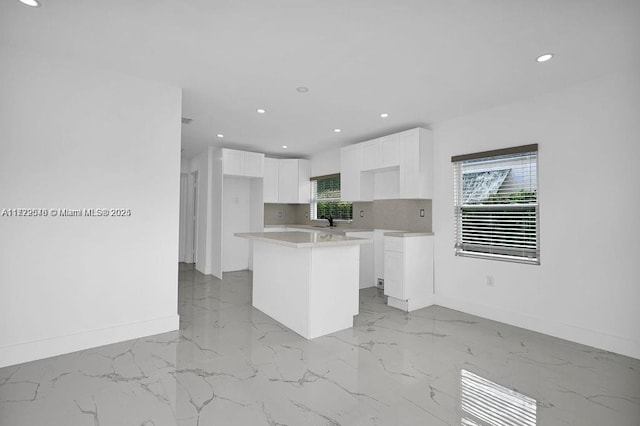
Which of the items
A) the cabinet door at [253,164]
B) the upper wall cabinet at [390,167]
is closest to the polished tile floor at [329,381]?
the upper wall cabinet at [390,167]

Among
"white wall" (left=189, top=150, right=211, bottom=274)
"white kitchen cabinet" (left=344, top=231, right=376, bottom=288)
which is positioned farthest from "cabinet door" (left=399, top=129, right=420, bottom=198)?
"white wall" (left=189, top=150, right=211, bottom=274)

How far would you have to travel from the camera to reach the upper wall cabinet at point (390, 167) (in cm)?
437

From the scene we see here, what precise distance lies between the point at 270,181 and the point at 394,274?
11.4ft

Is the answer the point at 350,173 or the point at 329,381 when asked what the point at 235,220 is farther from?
the point at 329,381

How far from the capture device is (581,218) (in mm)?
3123

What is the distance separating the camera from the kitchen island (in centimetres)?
317

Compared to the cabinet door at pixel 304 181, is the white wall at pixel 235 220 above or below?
below

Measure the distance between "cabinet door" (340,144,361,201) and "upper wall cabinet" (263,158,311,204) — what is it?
5.03 feet

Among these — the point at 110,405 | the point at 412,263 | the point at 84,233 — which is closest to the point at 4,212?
the point at 84,233

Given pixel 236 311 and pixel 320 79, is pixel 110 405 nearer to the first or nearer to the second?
pixel 236 311

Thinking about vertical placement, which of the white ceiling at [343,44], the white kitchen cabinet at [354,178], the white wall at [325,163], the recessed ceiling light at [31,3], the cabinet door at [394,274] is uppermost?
the recessed ceiling light at [31,3]

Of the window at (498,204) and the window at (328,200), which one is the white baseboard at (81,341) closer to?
the window at (498,204)

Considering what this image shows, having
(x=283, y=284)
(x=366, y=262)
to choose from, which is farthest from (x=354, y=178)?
(x=283, y=284)

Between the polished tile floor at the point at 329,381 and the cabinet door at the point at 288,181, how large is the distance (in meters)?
3.72
